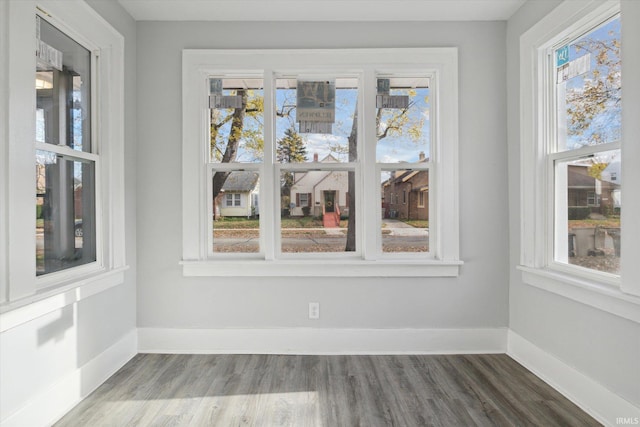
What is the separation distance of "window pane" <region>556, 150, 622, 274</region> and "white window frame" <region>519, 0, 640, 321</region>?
0.07 meters

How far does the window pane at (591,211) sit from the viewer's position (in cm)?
209

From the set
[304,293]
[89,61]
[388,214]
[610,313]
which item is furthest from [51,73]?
[610,313]

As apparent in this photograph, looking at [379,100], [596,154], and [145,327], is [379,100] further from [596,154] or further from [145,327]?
[145,327]

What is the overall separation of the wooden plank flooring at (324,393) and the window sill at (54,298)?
0.63 meters

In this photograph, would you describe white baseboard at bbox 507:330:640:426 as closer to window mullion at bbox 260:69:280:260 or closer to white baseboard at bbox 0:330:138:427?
window mullion at bbox 260:69:280:260

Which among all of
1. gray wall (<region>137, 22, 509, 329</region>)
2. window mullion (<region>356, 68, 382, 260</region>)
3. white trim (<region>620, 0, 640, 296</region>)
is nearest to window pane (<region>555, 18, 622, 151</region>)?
white trim (<region>620, 0, 640, 296</region>)

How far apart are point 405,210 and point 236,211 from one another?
1371mm

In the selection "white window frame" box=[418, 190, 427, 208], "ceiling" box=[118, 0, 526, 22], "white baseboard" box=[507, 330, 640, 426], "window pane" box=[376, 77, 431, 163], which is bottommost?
"white baseboard" box=[507, 330, 640, 426]

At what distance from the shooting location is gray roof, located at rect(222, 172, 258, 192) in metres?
3.05

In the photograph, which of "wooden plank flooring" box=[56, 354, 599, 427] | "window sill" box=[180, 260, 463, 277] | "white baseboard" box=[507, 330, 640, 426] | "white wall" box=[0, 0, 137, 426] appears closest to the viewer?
"white wall" box=[0, 0, 137, 426]

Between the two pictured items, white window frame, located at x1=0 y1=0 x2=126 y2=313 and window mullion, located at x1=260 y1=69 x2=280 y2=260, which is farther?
window mullion, located at x1=260 y1=69 x2=280 y2=260

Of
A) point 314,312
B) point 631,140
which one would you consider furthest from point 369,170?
point 631,140

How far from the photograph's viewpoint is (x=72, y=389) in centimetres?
220

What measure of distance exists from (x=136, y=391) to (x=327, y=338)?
1.36 meters
